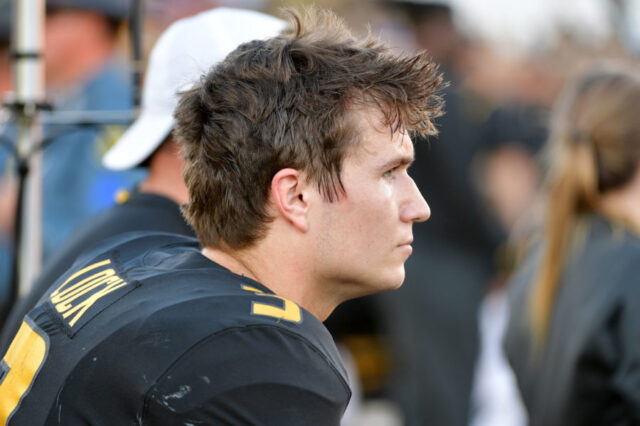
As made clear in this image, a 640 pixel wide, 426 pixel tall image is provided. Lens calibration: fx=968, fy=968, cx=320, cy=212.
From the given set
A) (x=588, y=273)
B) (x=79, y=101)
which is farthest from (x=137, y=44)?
(x=588, y=273)

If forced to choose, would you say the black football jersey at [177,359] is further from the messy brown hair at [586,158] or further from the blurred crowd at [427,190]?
the messy brown hair at [586,158]

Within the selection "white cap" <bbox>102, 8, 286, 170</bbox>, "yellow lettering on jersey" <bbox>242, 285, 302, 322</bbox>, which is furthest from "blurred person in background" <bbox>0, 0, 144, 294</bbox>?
→ "yellow lettering on jersey" <bbox>242, 285, 302, 322</bbox>

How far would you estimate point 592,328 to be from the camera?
3.05 m

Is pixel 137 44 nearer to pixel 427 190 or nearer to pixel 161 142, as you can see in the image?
pixel 161 142

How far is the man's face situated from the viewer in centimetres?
189

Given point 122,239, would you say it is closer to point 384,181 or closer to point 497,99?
point 384,181

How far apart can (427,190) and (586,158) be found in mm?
2255

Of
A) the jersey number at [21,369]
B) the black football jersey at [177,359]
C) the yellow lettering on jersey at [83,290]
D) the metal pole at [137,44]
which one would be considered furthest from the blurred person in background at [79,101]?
the black football jersey at [177,359]

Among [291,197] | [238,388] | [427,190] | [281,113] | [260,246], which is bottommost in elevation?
[427,190]

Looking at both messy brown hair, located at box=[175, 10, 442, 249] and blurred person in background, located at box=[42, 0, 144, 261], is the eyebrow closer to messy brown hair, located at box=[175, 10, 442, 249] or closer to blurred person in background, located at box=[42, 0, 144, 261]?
messy brown hair, located at box=[175, 10, 442, 249]

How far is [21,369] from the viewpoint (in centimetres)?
179

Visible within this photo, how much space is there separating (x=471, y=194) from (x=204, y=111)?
3.86 m

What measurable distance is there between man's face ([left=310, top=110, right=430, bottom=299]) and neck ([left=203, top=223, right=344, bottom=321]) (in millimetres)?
30

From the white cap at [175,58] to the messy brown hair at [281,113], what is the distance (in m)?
0.78
